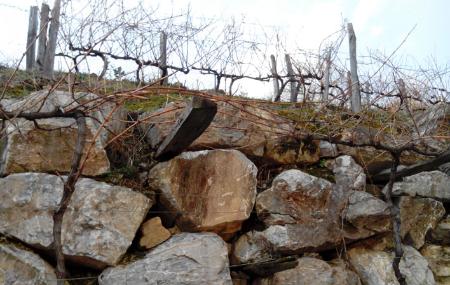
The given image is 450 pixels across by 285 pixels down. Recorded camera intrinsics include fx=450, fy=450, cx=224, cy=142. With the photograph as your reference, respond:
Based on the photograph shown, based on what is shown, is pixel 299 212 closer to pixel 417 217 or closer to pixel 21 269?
pixel 417 217

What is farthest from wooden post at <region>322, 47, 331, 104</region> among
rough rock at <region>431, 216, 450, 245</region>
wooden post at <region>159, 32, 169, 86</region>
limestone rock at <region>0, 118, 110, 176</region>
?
limestone rock at <region>0, 118, 110, 176</region>

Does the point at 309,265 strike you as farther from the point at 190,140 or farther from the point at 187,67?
the point at 187,67

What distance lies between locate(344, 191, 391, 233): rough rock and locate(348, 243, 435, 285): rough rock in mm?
183

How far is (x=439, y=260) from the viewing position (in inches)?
135

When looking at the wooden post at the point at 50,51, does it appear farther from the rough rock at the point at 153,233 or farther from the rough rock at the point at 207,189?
the rough rock at the point at 153,233

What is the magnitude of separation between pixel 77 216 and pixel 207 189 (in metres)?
0.81

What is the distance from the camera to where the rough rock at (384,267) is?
3080 mm

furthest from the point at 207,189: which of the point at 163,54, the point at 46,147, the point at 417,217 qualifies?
the point at 163,54

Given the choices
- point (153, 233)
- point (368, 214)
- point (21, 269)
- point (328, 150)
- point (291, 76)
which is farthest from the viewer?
point (291, 76)

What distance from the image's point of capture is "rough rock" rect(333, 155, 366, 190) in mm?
3354

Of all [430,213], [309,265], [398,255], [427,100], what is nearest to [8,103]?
[309,265]

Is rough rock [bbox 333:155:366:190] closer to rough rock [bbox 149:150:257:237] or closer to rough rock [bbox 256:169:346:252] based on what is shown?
rough rock [bbox 256:169:346:252]

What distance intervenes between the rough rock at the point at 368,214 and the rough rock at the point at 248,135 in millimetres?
510

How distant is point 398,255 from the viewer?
2.99 meters
